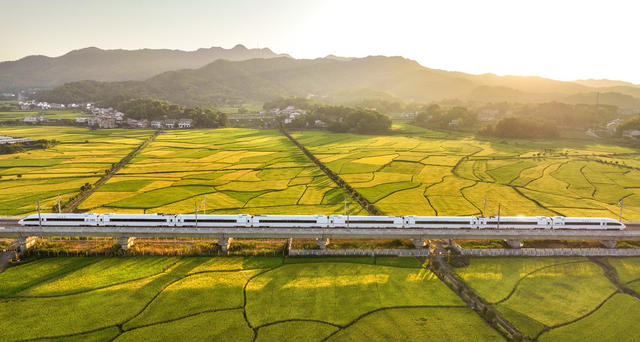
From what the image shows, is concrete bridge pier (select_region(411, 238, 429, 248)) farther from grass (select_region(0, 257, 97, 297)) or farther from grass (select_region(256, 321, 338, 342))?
grass (select_region(0, 257, 97, 297))

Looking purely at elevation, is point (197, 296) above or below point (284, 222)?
below

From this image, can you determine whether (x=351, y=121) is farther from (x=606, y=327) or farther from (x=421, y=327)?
(x=606, y=327)

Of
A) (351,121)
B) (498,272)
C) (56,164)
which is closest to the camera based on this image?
(498,272)

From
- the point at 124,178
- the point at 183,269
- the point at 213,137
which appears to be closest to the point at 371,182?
the point at 183,269

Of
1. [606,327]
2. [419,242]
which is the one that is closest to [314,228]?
[419,242]

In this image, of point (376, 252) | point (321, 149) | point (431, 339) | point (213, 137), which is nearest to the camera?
point (431, 339)

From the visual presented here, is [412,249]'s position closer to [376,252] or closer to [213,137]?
[376,252]
